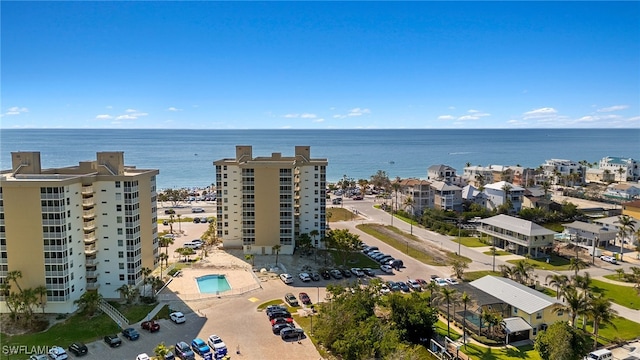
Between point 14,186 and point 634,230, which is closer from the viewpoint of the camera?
point 14,186

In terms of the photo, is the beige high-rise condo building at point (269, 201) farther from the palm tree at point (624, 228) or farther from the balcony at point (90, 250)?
the palm tree at point (624, 228)

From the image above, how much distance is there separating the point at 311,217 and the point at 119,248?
93.7 ft

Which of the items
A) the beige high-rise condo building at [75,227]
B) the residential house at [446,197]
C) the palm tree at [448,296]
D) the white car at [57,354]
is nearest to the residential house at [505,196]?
the residential house at [446,197]

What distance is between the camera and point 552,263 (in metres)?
57.6

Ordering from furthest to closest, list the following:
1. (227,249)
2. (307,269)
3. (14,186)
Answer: (227,249)
(307,269)
(14,186)

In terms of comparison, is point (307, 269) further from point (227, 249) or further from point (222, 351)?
point (222, 351)

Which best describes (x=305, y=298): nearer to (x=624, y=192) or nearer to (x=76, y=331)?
(x=76, y=331)

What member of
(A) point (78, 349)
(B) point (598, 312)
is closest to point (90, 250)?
(A) point (78, 349)

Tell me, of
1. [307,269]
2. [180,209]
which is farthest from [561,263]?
[180,209]

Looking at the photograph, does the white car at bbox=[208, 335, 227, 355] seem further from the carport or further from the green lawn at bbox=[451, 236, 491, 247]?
the green lawn at bbox=[451, 236, 491, 247]

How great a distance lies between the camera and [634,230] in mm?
62688

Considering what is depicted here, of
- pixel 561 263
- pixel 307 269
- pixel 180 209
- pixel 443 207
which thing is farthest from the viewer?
pixel 180 209

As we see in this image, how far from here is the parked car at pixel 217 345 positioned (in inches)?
1291

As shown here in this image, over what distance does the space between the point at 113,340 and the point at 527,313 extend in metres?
34.2
